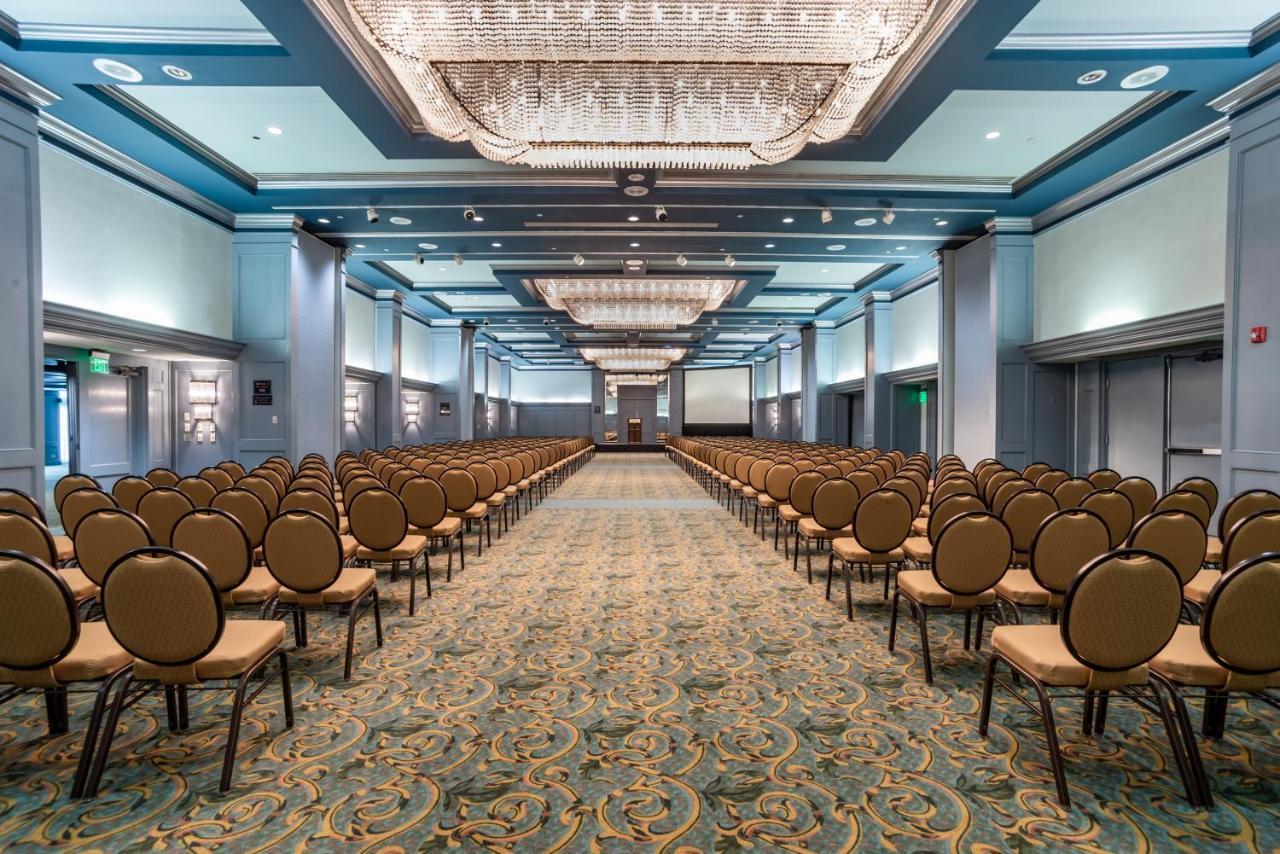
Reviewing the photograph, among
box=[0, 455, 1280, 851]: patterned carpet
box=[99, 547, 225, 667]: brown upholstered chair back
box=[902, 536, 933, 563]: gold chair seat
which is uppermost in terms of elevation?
box=[99, 547, 225, 667]: brown upholstered chair back

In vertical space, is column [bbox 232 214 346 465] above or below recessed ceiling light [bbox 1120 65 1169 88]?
below

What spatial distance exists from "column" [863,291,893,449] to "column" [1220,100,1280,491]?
389 inches

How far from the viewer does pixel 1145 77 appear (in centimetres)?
582

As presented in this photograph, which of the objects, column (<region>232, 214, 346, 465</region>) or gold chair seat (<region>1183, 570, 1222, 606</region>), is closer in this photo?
gold chair seat (<region>1183, 570, 1222, 606</region>)

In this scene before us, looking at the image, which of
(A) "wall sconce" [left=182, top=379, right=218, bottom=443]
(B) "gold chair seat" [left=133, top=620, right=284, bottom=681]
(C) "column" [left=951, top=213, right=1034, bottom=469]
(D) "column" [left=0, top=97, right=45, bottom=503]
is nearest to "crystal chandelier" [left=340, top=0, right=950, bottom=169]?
(B) "gold chair seat" [left=133, top=620, right=284, bottom=681]

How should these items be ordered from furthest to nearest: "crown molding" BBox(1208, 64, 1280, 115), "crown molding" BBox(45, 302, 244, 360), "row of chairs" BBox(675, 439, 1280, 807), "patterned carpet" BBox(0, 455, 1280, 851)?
"crown molding" BBox(45, 302, 244, 360) < "crown molding" BBox(1208, 64, 1280, 115) < "row of chairs" BBox(675, 439, 1280, 807) < "patterned carpet" BBox(0, 455, 1280, 851)

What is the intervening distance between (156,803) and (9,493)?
10.8 ft

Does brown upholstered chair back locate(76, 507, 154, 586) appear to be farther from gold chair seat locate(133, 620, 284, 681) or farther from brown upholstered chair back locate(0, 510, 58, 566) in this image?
gold chair seat locate(133, 620, 284, 681)

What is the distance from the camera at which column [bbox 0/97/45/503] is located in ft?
18.9

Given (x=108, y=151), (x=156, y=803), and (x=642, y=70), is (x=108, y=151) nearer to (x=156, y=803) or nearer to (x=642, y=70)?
(x=642, y=70)

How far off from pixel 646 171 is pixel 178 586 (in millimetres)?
7047

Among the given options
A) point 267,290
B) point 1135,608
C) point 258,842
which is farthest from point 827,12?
point 267,290

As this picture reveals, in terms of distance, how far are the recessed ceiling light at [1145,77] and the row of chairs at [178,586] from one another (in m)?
7.42

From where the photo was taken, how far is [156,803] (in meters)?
2.36
